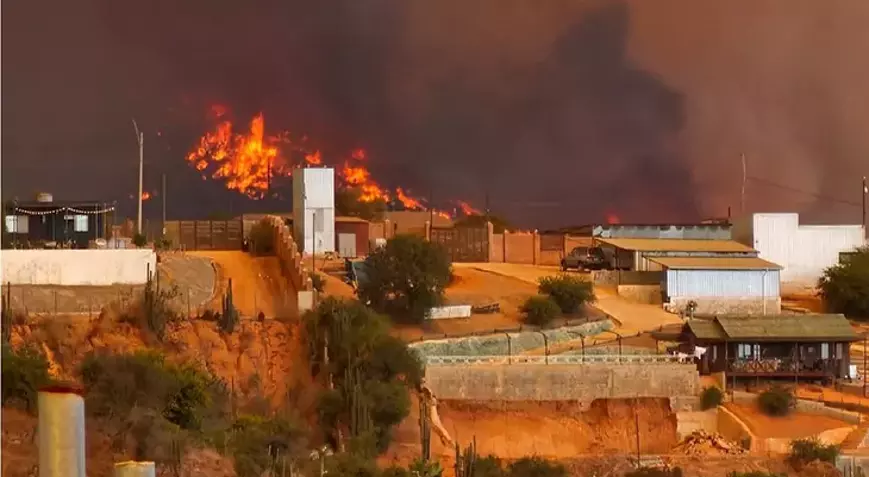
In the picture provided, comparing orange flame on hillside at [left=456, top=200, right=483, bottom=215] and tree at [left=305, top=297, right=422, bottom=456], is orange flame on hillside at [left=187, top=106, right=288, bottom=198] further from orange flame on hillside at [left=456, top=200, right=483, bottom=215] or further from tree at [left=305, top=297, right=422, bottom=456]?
tree at [left=305, top=297, right=422, bottom=456]

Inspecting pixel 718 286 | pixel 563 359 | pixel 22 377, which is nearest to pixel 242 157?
pixel 718 286

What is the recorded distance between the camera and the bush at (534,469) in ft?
81.5

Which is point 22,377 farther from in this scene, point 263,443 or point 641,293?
point 641,293

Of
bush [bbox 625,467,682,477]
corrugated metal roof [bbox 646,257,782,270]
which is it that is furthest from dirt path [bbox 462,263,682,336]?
bush [bbox 625,467,682,477]

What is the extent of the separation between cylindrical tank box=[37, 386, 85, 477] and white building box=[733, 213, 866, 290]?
4710 cm

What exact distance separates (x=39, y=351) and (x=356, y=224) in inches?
899

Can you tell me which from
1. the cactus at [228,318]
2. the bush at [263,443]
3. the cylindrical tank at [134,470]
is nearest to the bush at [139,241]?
the cactus at [228,318]

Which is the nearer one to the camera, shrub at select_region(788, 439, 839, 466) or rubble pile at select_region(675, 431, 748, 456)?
shrub at select_region(788, 439, 839, 466)

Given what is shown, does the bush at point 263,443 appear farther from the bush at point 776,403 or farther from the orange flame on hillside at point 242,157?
the orange flame on hillside at point 242,157

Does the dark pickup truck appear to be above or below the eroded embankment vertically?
above

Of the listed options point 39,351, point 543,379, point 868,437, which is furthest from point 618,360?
point 39,351

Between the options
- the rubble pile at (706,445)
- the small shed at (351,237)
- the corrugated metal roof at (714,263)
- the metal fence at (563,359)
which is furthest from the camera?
the small shed at (351,237)

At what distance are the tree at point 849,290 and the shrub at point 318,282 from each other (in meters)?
20.1

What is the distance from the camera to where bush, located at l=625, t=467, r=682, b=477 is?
83.5ft
